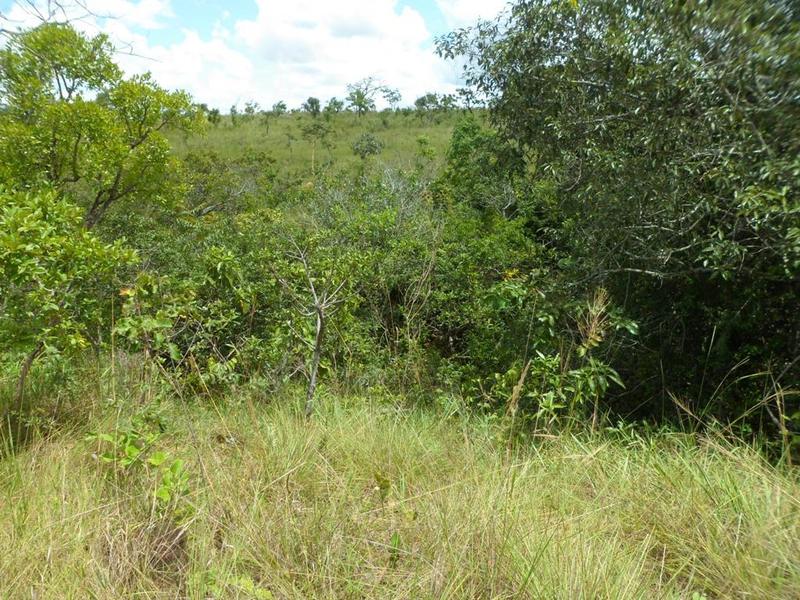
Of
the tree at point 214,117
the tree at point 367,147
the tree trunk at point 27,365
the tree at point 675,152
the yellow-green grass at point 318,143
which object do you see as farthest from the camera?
the tree at point 214,117

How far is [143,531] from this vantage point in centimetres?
232

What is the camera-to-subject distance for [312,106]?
1288 inches

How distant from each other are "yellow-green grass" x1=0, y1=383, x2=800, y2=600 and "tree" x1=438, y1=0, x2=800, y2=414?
4.20 ft

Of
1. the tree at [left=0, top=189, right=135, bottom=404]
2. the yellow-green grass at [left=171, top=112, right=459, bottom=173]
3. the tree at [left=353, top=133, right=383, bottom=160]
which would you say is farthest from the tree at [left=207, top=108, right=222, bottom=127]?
the tree at [left=0, top=189, right=135, bottom=404]

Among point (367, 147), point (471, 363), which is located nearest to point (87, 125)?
point (471, 363)

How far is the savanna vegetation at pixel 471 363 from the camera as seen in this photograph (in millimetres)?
2266

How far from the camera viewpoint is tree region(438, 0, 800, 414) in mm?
3031

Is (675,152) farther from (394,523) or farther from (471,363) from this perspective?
(394,523)

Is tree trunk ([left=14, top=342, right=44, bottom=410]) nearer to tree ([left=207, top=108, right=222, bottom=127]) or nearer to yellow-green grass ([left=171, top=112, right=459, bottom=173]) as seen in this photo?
yellow-green grass ([left=171, top=112, right=459, bottom=173])

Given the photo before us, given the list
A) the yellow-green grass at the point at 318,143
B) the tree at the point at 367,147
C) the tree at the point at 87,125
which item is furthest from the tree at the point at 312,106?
the tree at the point at 87,125

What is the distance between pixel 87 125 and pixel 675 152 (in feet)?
19.1

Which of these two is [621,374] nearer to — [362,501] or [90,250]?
[362,501]

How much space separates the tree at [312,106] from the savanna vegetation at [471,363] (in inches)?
1035

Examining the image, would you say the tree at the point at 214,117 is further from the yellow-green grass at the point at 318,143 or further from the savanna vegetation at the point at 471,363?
the savanna vegetation at the point at 471,363
